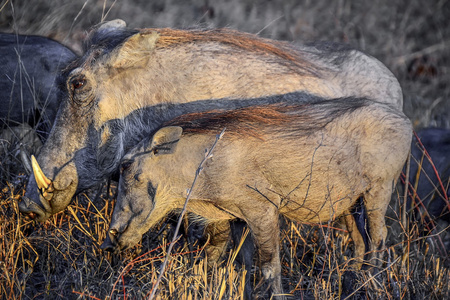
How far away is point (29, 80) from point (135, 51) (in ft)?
5.15

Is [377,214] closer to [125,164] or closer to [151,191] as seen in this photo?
[151,191]

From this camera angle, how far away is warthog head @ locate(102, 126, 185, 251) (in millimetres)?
3082

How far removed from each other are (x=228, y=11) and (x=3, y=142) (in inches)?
177

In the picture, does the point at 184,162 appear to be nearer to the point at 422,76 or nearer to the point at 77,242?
the point at 77,242

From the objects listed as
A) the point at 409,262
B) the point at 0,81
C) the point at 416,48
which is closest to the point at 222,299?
the point at 409,262

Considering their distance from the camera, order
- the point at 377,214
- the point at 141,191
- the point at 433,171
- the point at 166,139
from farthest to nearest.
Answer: the point at 433,171, the point at 377,214, the point at 141,191, the point at 166,139

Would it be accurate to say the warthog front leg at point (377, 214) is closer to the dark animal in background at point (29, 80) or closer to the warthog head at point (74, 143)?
the warthog head at point (74, 143)

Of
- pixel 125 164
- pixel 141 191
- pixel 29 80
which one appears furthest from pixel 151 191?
pixel 29 80

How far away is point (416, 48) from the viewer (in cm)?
899

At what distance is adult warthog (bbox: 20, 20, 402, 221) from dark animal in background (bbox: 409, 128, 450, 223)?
105 centimetres

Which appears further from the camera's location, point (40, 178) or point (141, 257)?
point (141, 257)

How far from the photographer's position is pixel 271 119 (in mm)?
3219

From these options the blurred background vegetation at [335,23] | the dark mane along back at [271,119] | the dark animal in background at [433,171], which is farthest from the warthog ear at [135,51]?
the blurred background vegetation at [335,23]

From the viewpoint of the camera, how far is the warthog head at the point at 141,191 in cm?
308
